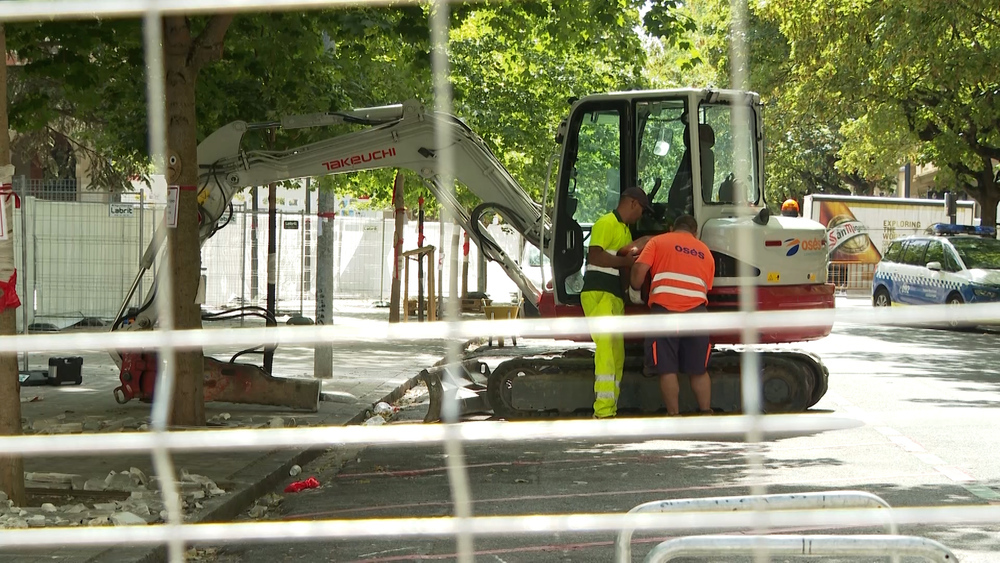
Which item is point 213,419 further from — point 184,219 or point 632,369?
point 632,369

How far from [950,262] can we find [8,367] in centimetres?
2109

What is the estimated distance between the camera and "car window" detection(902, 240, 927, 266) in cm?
2561

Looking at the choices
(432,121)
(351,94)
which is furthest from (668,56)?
(432,121)

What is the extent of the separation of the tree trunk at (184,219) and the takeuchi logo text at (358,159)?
5.42 feet

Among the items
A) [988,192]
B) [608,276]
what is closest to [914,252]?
[988,192]

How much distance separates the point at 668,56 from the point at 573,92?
433 centimetres

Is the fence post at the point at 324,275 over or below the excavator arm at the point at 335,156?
below

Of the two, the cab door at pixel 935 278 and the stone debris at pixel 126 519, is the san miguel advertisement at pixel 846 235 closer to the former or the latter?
the cab door at pixel 935 278

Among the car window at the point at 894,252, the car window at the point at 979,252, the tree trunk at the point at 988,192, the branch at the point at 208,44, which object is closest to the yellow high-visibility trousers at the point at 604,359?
the branch at the point at 208,44

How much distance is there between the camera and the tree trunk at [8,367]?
6.27 metres

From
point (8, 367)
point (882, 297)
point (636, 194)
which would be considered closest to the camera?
point (8, 367)

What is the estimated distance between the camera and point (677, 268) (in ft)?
34.7

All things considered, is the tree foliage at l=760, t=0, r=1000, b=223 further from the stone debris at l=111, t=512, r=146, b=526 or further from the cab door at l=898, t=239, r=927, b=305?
the stone debris at l=111, t=512, r=146, b=526

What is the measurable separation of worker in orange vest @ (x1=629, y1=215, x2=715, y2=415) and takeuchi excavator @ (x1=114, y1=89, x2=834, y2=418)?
0.70 m
